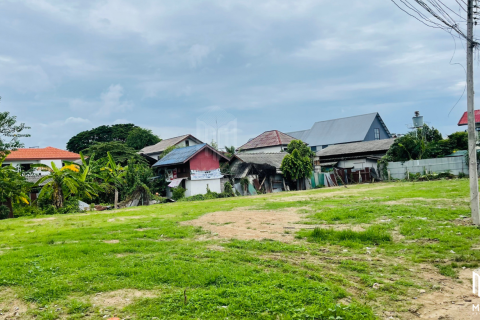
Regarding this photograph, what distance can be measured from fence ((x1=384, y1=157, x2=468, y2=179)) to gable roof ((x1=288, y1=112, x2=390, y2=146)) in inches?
784

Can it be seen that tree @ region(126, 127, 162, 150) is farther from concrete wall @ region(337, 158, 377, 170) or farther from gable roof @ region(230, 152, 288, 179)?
concrete wall @ region(337, 158, 377, 170)

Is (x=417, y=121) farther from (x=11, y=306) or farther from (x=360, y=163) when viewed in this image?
(x=11, y=306)

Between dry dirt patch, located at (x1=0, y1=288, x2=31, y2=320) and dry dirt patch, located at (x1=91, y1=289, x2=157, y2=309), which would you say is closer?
dry dirt patch, located at (x1=0, y1=288, x2=31, y2=320)

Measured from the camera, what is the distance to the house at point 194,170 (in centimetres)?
3148

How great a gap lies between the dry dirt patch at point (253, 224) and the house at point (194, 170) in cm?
1720

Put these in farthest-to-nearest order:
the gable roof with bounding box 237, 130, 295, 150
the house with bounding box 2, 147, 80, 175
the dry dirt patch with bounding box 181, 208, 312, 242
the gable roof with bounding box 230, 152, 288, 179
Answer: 1. the gable roof with bounding box 237, 130, 295, 150
2. the house with bounding box 2, 147, 80, 175
3. the gable roof with bounding box 230, 152, 288, 179
4. the dry dirt patch with bounding box 181, 208, 312, 242

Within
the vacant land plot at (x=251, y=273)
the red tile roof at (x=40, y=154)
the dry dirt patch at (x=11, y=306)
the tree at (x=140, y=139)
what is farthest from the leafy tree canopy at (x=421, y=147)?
the red tile roof at (x=40, y=154)

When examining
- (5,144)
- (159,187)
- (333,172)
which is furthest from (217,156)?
(5,144)

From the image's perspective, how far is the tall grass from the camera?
8.84 meters

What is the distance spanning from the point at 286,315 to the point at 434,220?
809 cm

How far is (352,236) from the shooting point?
359 inches

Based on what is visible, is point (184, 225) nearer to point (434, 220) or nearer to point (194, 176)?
point (434, 220)

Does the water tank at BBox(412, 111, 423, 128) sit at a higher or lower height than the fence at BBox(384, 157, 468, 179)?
→ higher

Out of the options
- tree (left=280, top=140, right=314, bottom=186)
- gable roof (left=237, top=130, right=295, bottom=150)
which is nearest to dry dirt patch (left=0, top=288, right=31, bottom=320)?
tree (left=280, top=140, right=314, bottom=186)
